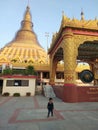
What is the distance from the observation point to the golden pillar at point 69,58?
52.0ft

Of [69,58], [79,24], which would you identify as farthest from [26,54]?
[69,58]

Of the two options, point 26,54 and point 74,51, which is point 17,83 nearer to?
point 74,51

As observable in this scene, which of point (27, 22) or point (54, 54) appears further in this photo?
point (27, 22)

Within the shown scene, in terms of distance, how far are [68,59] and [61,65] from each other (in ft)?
74.4

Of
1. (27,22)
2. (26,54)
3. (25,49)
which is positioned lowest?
(26,54)

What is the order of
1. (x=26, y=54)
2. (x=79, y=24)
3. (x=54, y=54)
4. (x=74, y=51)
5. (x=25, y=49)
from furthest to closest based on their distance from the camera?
(x=25, y=49)
(x=26, y=54)
(x=54, y=54)
(x=79, y=24)
(x=74, y=51)

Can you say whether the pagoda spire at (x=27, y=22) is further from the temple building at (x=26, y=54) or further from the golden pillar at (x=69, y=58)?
the golden pillar at (x=69, y=58)

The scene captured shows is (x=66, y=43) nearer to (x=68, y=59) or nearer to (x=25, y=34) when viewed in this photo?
(x=68, y=59)

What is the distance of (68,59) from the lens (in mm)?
16062

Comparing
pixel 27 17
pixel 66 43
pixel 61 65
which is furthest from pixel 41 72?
pixel 27 17

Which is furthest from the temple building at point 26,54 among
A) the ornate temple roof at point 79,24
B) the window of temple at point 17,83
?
the ornate temple roof at point 79,24

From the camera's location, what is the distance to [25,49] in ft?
168

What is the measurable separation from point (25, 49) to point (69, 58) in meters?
37.1

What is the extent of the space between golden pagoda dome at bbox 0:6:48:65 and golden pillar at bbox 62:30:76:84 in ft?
78.2
